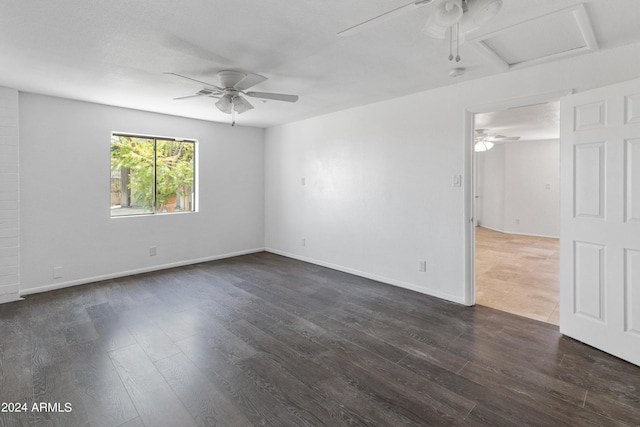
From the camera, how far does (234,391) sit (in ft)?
6.73

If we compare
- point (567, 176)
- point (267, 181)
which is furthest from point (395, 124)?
point (267, 181)

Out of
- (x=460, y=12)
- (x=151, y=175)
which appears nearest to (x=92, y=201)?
(x=151, y=175)

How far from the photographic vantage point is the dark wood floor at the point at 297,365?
1.85m

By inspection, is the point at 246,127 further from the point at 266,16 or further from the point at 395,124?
the point at 266,16

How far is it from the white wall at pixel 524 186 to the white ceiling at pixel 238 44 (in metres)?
6.15

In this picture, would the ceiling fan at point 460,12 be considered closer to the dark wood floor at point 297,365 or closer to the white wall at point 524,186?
the dark wood floor at point 297,365

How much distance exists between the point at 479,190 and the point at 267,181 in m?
6.97

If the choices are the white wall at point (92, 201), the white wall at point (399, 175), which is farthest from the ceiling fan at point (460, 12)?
the white wall at point (92, 201)

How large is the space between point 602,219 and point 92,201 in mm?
5786

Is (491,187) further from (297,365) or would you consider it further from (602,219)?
(297,365)

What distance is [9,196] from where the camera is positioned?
3.68 m

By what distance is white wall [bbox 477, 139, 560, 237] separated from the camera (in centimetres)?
783

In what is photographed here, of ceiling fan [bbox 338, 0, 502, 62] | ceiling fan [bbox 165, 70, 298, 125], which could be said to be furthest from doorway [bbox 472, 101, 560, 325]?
ceiling fan [bbox 165, 70, 298, 125]

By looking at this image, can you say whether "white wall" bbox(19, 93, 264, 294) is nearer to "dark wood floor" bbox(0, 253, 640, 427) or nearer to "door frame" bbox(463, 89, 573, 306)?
"dark wood floor" bbox(0, 253, 640, 427)
